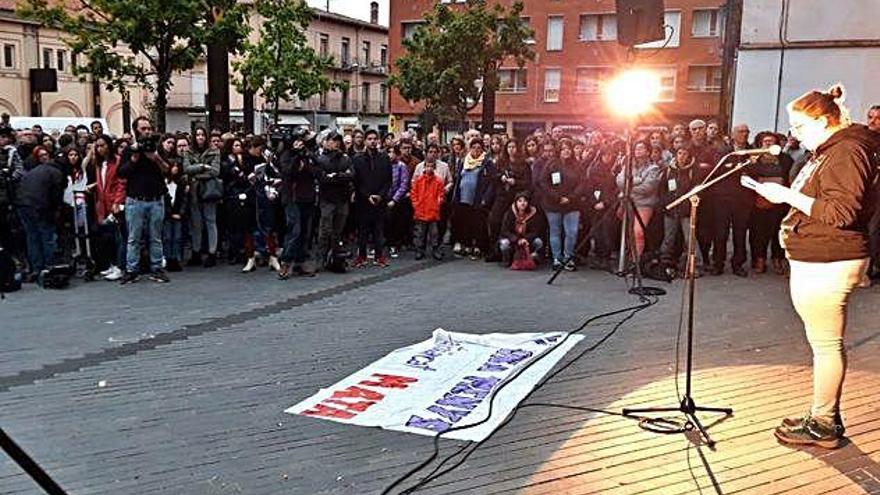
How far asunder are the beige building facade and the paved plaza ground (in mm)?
37844

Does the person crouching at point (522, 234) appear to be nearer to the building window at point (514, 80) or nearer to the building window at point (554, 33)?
the building window at point (554, 33)

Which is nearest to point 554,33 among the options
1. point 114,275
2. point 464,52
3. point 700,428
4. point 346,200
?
point 464,52

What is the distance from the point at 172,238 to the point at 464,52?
72.0ft

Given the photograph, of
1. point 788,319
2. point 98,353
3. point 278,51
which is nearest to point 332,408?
point 98,353

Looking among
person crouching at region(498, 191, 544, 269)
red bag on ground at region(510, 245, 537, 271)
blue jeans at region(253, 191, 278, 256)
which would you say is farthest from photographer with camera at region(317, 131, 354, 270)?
red bag on ground at region(510, 245, 537, 271)

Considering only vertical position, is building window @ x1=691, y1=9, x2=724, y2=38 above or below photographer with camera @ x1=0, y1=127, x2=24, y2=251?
above

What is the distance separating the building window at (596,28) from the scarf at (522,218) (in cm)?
3823

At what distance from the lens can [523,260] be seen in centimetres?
1060

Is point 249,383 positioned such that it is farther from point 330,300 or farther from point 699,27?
point 699,27

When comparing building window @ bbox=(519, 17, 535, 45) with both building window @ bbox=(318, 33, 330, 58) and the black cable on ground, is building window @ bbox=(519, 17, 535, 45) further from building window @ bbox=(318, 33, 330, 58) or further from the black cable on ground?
the black cable on ground

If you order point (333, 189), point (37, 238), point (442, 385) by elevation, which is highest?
point (333, 189)

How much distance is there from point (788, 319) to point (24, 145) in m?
9.43

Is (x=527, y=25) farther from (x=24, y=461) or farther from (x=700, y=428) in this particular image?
(x=24, y=461)

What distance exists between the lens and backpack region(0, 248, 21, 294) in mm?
8281
